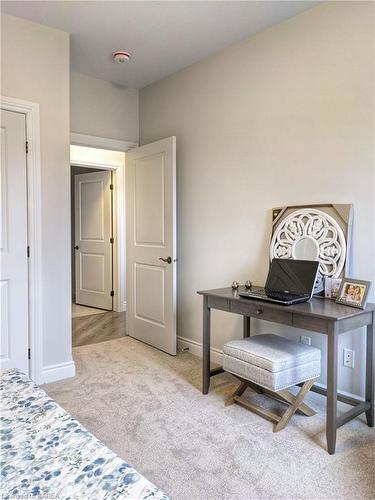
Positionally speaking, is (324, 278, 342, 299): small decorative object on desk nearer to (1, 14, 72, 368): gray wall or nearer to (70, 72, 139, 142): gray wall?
(1, 14, 72, 368): gray wall

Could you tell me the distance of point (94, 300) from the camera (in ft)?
19.2

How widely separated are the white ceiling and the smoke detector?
0.05m

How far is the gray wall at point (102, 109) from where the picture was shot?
367cm

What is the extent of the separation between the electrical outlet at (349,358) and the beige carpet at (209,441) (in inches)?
12.9

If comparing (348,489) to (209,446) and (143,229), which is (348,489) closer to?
(209,446)

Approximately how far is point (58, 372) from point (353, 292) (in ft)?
7.42

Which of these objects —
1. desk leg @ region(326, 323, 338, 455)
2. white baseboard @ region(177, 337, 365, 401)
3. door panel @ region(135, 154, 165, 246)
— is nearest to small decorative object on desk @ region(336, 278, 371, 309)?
desk leg @ region(326, 323, 338, 455)

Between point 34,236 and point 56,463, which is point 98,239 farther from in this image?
point 56,463

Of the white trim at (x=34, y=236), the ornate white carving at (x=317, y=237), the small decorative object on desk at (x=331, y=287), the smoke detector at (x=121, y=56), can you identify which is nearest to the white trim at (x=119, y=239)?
the smoke detector at (x=121, y=56)

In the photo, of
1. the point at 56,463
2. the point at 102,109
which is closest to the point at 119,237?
the point at 102,109

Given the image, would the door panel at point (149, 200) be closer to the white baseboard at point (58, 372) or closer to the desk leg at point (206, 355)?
the desk leg at point (206, 355)

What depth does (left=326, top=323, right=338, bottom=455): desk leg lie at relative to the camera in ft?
6.31

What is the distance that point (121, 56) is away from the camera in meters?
3.23

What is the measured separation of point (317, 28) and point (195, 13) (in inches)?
33.5
